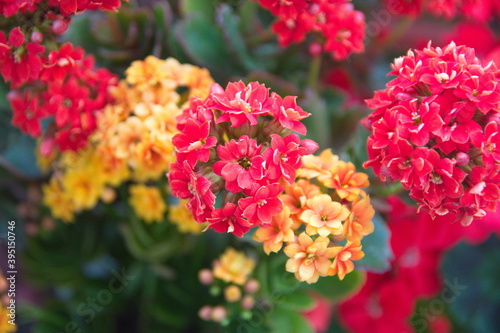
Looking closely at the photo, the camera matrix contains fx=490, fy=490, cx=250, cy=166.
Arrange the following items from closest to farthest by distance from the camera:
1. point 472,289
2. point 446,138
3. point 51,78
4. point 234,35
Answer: point 446,138 < point 51,78 < point 234,35 < point 472,289

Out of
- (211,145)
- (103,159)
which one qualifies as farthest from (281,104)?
(103,159)

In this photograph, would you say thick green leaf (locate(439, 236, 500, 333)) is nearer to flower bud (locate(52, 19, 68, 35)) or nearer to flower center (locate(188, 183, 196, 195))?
flower center (locate(188, 183, 196, 195))

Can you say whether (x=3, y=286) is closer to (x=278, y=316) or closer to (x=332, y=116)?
(x=278, y=316)

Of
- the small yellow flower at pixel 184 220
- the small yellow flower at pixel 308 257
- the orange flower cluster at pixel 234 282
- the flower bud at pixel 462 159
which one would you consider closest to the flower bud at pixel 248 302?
the orange flower cluster at pixel 234 282

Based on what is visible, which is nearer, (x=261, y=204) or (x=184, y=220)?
(x=261, y=204)

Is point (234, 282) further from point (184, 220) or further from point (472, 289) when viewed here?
point (472, 289)

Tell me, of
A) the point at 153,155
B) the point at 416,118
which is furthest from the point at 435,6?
the point at 153,155
